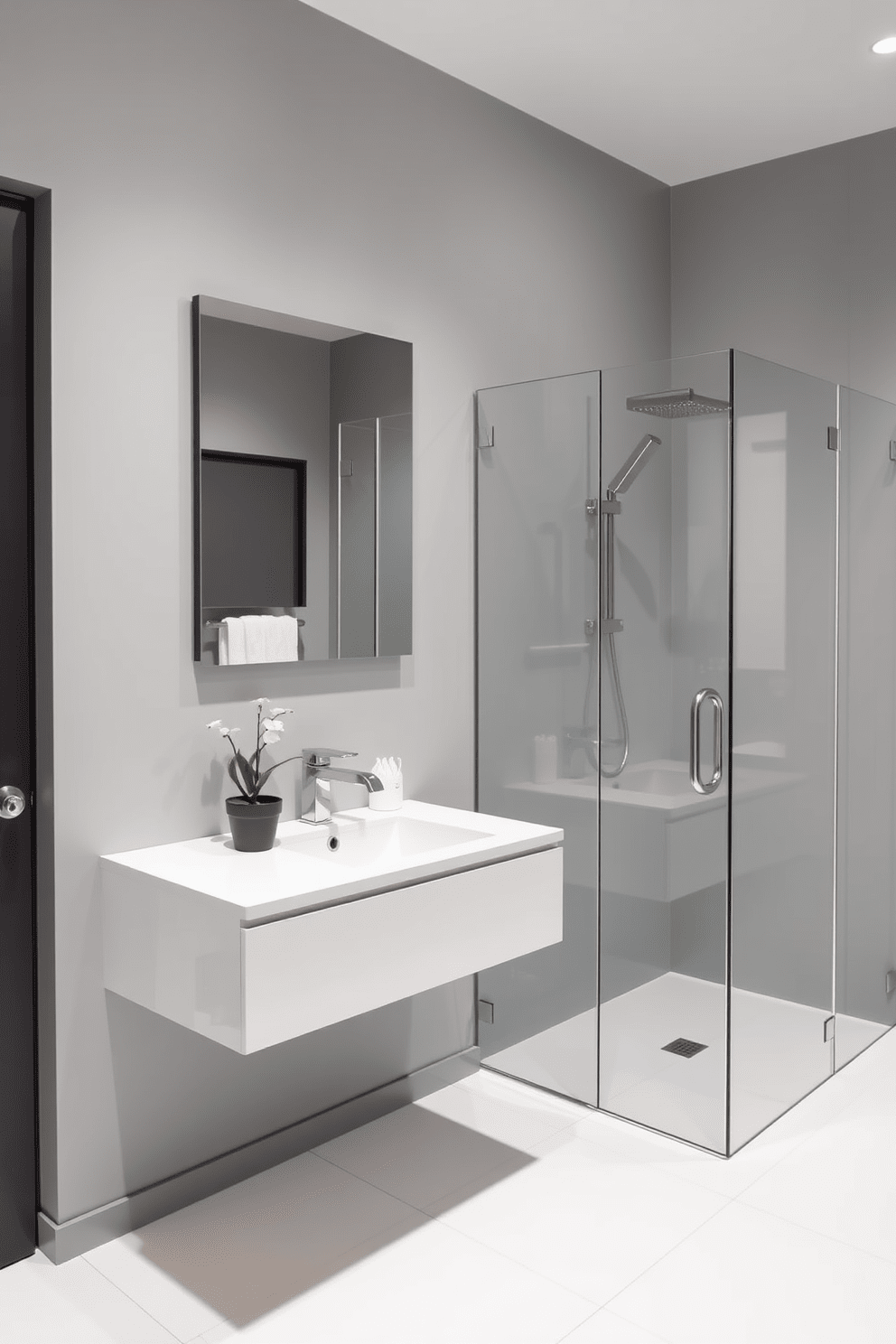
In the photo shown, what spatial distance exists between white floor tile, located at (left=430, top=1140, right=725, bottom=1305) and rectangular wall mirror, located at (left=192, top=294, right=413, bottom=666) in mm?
1309

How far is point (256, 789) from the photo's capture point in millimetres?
2443

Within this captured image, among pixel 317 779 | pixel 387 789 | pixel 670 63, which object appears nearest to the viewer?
pixel 317 779

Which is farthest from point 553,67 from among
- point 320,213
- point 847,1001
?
point 847,1001

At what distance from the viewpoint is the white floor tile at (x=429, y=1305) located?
2.02m

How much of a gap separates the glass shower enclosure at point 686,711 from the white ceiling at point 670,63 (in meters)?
0.85

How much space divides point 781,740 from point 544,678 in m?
0.64

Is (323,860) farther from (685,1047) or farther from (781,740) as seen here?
(781,740)

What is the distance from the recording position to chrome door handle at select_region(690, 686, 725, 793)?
2.62 meters

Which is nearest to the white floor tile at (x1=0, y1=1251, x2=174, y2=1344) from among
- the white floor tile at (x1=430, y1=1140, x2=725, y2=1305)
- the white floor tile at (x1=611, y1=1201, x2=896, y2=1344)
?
the white floor tile at (x1=430, y1=1140, x2=725, y2=1305)

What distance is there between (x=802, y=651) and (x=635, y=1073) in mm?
1186

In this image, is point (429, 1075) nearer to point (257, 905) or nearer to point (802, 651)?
point (257, 905)

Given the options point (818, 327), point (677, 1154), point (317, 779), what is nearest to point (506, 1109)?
point (677, 1154)

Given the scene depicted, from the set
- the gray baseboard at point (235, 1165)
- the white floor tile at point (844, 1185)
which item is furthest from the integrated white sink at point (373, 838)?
the white floor tile at point (844, 1185)

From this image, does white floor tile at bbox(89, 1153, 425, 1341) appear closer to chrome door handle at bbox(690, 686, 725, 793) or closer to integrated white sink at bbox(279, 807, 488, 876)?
integrated white sink at bbox(279, 807, 488, 876)
